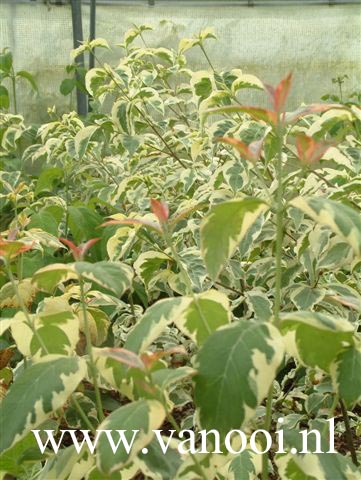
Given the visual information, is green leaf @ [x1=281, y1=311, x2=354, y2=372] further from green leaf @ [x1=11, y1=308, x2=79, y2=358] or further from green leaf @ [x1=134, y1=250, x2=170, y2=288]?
green leaf @ [x1=134, y1=250, x2=170, y2=288]

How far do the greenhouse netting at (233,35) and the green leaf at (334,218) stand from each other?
14.1 ft

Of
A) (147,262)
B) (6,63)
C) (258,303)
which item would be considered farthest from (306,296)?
(6,63)

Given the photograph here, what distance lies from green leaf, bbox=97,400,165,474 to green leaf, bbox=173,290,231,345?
12 centimetres

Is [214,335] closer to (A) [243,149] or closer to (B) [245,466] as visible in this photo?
(A) [243,149]

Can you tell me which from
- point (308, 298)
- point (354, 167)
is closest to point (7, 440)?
point (308, 298)

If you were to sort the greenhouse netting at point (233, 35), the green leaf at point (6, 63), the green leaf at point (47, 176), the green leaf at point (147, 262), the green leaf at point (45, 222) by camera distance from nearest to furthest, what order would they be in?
the green leaf at point (147, 262)
the green leaf at point (45, 222)
the green leaf at point (47, 176)
the green leaf at point (6, 63)
the greenhouse netting at point (233, 35)

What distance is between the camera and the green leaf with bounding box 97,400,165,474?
813mm

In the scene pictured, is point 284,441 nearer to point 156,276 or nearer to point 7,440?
point 7,440

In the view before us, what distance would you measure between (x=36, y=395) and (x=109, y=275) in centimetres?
16

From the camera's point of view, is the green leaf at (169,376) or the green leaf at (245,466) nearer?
the green leaf at (169,376)

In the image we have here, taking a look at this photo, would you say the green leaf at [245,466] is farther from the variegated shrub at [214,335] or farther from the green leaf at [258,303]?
the green leaf at [258,303]

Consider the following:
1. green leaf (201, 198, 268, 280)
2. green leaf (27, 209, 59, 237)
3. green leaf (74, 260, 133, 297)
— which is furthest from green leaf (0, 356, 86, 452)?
green leaf (27, 209, 59, 237)

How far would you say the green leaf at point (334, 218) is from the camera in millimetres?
853

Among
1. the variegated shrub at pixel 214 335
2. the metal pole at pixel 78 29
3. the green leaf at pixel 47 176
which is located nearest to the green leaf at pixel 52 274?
the variegated shrub at pixel 214 335
